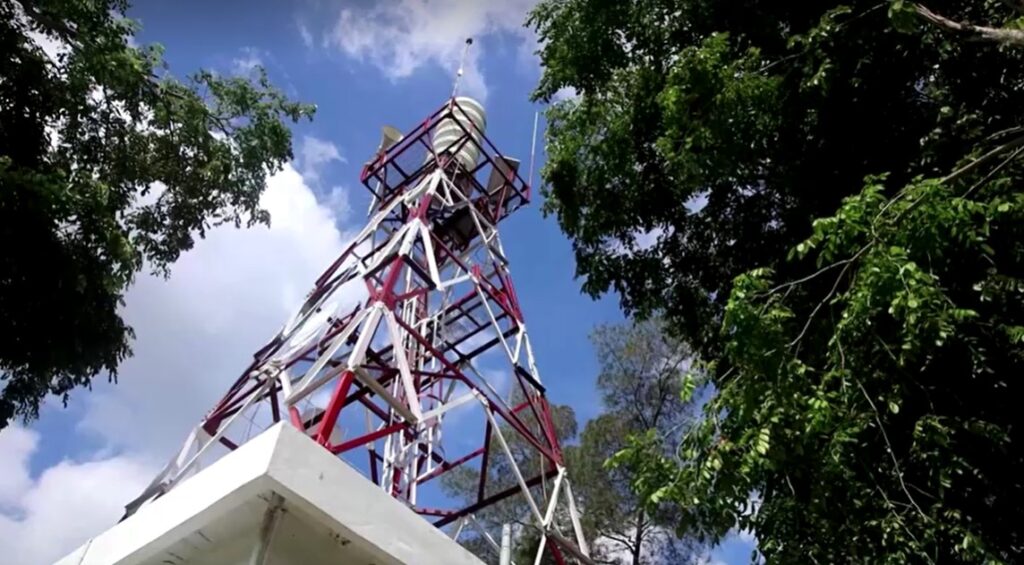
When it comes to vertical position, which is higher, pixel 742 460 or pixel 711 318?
pixel 711 318

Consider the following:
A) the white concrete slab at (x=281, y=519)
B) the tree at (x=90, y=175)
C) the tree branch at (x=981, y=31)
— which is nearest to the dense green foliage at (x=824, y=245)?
the tree branch at (x=981, y=31)

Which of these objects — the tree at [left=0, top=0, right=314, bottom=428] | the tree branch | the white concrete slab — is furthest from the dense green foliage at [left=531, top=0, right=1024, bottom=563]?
the tree at [left=0, top=0, right=314, bottom=428]

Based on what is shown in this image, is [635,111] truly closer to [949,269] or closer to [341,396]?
[949,269]

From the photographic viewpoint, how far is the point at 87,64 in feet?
23.5

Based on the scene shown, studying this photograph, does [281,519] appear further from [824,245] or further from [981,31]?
[981,31]

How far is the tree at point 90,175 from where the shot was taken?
709cm

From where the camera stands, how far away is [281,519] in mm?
3625

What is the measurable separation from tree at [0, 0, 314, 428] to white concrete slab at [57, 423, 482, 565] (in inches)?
152

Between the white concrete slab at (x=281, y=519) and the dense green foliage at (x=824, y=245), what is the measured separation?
145 centimetres

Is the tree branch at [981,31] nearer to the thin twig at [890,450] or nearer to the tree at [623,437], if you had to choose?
the thin twig at [890,450]

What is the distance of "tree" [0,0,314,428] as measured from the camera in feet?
23.2

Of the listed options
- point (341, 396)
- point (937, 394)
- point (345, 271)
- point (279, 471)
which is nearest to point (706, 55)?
point (937, 394)

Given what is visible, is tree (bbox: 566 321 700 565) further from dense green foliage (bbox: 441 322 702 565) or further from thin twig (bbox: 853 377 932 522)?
thin twig (bbox: 853 377 932 522)

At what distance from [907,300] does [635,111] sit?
3536mm
